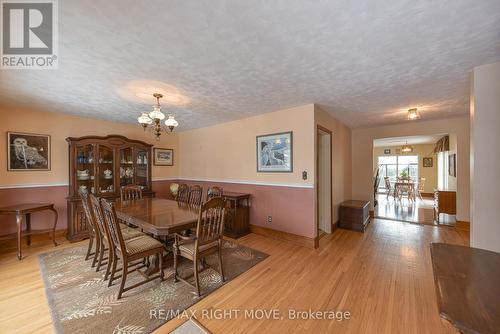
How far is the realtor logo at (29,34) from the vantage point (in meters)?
1.39

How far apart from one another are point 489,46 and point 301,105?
2067mm

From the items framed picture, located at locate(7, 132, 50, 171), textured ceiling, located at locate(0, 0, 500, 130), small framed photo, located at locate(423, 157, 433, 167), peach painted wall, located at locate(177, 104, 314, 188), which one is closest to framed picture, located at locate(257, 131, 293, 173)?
peach painted wall, located at locate(177, 104, 314, 188)

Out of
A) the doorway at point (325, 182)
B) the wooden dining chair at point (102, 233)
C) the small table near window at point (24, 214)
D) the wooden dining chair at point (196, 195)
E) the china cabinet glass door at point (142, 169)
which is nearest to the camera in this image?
the wooden dining chair at point (102, 233)

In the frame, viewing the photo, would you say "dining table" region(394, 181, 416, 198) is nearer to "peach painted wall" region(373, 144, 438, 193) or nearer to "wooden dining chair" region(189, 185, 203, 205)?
"peach painted wall" region(373, 144, 438, 193)

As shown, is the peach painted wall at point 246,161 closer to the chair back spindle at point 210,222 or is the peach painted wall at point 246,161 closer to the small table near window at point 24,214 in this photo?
the small table near window at point 24,214

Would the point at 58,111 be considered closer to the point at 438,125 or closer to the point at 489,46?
the point at 489,46

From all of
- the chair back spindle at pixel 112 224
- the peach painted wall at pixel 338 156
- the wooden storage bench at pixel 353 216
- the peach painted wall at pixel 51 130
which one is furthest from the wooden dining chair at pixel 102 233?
the wooden storage bench at pixel 353 216

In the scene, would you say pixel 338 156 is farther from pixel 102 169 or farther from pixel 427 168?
pixel 427 168

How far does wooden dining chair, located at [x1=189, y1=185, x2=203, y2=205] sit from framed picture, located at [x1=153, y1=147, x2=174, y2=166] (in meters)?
2.32

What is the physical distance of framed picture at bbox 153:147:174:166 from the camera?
17.5 ft

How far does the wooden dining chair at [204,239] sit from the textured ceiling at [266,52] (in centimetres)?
151

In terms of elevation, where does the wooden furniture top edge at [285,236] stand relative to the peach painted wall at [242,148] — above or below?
below

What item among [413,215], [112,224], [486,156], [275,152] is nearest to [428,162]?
[413,215]

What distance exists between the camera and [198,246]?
2.12 meters
